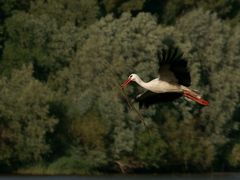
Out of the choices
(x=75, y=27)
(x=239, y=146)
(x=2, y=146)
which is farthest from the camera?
(x=75, y=27)

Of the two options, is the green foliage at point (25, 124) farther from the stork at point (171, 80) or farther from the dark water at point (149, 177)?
the stork at point (171, 80)

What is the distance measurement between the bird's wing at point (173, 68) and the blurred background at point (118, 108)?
29611mm

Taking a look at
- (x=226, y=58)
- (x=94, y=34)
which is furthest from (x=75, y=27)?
(x=226, y=58)

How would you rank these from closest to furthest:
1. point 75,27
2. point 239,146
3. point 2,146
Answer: point 2,146
point 239,146
point 75,27

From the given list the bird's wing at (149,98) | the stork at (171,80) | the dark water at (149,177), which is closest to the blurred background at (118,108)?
the dark water at (149,177)

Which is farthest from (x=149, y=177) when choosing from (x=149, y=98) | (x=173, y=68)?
(x=173, y=68)

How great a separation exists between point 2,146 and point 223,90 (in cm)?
1116

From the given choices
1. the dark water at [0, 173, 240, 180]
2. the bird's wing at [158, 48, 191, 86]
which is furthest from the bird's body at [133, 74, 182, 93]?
the dark water at [0, 173, 240, 180]

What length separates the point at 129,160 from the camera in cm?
5934

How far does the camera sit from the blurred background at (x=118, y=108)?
58.4 meters

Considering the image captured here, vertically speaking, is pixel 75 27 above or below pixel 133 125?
above

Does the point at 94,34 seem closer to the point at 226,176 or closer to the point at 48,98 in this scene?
the point at 48,98

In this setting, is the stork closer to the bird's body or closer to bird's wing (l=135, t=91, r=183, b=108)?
the bird's body

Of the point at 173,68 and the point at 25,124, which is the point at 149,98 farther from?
the point at 25,124
